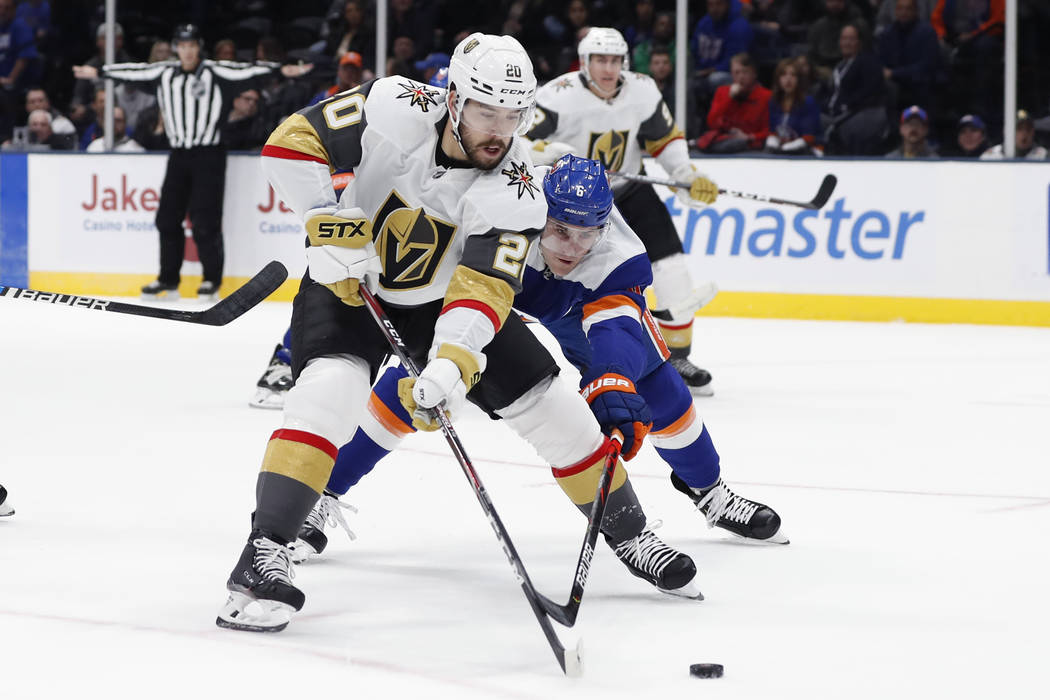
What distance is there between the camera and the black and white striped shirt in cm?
891

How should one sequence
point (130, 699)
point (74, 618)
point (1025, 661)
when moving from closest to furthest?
point (130, 699)
point (1025, 661)
point (74, 618)

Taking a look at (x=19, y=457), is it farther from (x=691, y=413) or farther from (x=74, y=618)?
(x=691, y=413)

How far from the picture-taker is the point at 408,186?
2744mm

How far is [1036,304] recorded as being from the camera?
7695 mm

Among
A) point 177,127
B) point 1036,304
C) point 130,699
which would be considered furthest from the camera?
point 177,127

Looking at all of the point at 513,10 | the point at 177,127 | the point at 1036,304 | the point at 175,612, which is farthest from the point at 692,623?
the point at 513,10

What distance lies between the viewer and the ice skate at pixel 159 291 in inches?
351

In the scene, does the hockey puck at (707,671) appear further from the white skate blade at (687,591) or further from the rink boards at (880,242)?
the rink boards at (880,242)

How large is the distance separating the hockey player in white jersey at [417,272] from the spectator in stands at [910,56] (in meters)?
6.06

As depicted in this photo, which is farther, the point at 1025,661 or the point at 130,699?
the point at 1025,661

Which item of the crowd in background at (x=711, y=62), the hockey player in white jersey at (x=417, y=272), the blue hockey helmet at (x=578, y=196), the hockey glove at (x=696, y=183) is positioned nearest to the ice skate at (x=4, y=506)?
the hockey player in white jersey at (x=417, y=272)

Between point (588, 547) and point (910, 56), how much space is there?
641cm

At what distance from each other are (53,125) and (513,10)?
2899 mm

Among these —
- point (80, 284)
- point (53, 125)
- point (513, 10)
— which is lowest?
point (80, 284)
